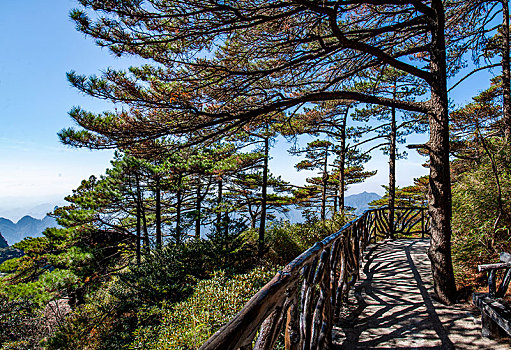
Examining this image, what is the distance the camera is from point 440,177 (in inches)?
137

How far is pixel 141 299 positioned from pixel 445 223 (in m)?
7.62

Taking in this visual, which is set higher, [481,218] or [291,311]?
[481,218]

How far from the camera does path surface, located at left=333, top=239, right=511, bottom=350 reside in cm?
244

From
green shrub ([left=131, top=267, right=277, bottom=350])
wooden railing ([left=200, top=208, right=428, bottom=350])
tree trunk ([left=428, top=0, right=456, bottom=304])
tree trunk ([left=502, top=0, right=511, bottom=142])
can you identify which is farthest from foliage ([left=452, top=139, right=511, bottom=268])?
tree trunk ([left=502, top=0, right=511, bottom=142])

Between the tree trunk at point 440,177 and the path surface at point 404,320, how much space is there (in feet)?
1.22

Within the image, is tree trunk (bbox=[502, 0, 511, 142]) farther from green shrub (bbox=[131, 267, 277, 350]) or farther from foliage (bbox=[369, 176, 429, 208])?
foliage (bbox=[369, 176, 429, 208])

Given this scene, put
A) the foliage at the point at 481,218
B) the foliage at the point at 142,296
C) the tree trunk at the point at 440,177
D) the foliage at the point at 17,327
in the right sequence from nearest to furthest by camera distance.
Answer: the foliage at the point at 481,218, the tree trunk at the point at 440,177, the foliage at the point at 142,296, the foliage at the point at 17,327

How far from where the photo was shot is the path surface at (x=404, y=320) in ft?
8.01

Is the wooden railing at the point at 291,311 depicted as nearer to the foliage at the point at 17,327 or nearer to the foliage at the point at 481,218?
the foliage at the point at 481,218

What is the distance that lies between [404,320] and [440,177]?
209 centimetres

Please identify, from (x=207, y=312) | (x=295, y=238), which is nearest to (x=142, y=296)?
(x=207, y=312)

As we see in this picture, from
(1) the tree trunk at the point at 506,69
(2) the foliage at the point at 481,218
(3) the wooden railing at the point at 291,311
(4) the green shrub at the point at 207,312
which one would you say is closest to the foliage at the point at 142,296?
(4) the green shrub at the point at 207,312

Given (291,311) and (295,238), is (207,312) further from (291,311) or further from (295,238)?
(295,238)

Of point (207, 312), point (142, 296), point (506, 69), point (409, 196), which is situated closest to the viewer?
point (207, 312)
